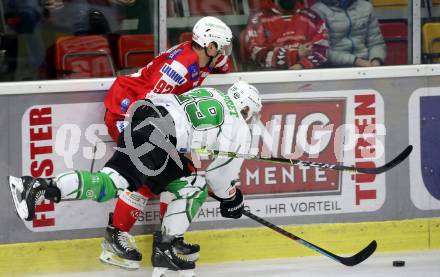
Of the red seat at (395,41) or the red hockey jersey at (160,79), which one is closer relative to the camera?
the red hockey jersey at (160,79)

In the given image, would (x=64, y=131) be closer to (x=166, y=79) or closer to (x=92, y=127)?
(x=92, y=127)

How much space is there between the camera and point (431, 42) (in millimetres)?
6512

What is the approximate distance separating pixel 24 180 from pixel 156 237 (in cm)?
77

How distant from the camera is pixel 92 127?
6.08 metres

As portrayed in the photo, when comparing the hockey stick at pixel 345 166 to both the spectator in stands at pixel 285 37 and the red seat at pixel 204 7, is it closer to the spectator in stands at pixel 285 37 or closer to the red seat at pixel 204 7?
the spectator in stands at pixel 285 37

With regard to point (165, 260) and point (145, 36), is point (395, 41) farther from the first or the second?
point (165, 260)

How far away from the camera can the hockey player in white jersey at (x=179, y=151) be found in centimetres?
567

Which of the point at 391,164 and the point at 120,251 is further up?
the point at 391,164

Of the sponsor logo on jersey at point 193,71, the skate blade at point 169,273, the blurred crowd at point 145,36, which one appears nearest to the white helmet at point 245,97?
the sponsor logo on jersey at point 193,71

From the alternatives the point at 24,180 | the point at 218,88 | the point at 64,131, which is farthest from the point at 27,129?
the point at 218,88

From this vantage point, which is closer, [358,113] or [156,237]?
[156,237]

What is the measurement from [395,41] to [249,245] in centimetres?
136

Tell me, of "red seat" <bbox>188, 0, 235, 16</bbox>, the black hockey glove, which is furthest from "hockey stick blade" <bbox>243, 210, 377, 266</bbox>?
"red seat" <bbox>188, 0, 235, 16</bbox>

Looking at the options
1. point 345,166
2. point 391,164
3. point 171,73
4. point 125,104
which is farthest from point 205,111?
point 391,164
